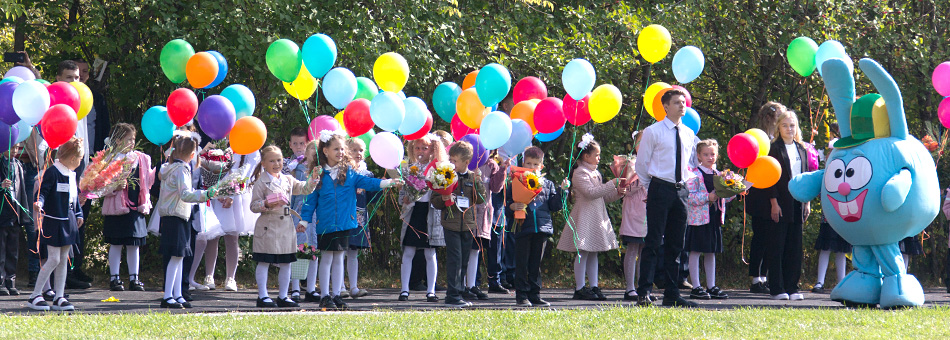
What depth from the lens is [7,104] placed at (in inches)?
284

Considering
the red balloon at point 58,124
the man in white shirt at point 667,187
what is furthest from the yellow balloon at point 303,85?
the man in white shirt at point 667,187

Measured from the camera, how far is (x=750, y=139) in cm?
802

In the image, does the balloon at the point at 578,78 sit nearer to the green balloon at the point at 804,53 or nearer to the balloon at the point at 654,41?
the balloon at the point at 654,41

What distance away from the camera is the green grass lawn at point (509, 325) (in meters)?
5.61

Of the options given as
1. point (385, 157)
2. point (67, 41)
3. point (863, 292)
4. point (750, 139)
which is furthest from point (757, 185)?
point (67, 41)

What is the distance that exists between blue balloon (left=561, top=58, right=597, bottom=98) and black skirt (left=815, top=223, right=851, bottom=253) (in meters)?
3.01

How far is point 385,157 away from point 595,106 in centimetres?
185

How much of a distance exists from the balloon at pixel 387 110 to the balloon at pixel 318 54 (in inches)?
25.5

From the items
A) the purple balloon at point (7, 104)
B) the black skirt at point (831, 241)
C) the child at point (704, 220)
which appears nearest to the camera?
the purple balloon at point (7, 104)

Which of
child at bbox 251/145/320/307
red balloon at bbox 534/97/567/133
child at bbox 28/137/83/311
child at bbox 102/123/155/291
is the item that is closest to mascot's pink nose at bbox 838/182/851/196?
red balloon at bbox 534/97/567/133

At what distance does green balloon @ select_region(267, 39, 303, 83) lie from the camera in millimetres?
7980

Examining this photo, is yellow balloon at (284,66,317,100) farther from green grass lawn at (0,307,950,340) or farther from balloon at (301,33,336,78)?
green grass lawn at (0,307,950,340)

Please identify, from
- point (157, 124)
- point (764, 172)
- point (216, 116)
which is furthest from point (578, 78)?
point (157, 124)

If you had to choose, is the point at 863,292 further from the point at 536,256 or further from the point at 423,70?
the point at 423,70
